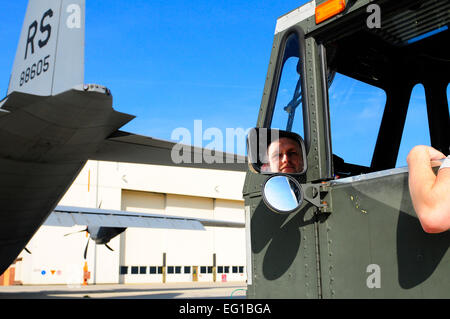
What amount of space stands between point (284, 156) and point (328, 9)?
823mm

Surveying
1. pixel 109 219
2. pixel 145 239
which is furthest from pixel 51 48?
pixel 145 239

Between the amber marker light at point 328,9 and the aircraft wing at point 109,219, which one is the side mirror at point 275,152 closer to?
the amber marker light at point 328,9

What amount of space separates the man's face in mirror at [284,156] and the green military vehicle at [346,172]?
5 cm

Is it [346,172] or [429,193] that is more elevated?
[346,172]

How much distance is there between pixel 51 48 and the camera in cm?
1088

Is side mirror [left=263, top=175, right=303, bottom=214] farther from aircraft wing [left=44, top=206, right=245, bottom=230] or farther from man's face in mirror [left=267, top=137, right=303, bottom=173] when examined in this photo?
aircraft wing [left=44, top=206, right=245, bottom=230]

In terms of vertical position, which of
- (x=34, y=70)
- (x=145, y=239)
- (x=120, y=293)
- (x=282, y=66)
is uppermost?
(x=34, y=70)

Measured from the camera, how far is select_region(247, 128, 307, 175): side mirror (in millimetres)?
2352

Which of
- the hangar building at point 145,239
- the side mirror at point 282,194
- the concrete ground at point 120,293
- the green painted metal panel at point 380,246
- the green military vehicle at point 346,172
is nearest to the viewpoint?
the green painted metal panel at point 380,246

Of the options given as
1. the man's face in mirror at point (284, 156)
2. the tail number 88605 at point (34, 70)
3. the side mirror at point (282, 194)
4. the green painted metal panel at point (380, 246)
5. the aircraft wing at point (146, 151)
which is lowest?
the green painted metal panel at point (380, 246)

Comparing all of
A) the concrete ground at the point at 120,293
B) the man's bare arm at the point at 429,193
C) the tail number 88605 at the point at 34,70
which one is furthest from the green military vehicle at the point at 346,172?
the concrete ground at the point at 120,293

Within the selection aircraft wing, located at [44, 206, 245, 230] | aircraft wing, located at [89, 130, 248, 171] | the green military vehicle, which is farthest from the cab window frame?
aircraft wing, located at [44, 206, 245, 230]

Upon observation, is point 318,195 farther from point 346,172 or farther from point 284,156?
point 346,172

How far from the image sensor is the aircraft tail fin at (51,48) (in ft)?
33.3
